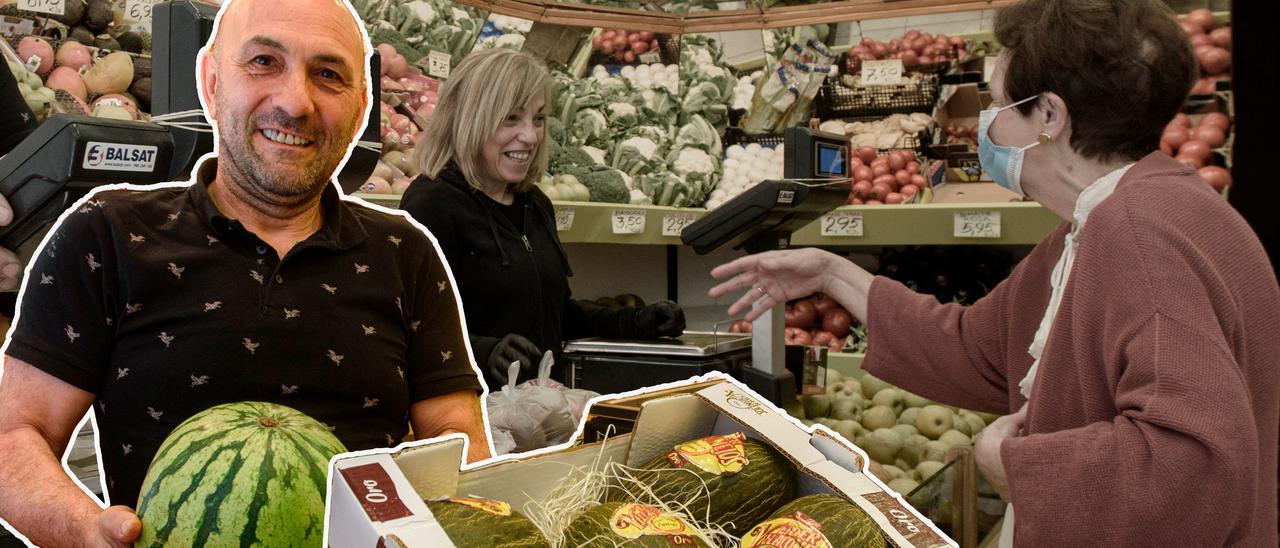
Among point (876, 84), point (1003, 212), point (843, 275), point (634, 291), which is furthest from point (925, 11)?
point (843, 275)

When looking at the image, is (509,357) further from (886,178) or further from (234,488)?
(886,178)

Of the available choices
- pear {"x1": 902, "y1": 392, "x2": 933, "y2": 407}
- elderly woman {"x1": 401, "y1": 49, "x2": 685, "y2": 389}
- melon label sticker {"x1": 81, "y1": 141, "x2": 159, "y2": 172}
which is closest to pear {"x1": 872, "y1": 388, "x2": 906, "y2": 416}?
pear {"x1": 902, "y1": 392, "x2": 933, "y2": 407}

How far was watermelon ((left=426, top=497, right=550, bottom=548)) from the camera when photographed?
0.76 meters

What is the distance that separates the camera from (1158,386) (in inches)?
47.3

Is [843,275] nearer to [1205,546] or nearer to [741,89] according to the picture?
[1205,546]

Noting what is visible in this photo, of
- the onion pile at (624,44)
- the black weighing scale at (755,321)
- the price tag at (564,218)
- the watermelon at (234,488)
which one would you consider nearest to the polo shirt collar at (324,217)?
the watermelon at (234,488)

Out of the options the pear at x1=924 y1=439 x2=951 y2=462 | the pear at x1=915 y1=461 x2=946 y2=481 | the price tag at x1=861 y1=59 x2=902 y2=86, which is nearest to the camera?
the pear at x1=915 y1=461 x2=946 y2=481

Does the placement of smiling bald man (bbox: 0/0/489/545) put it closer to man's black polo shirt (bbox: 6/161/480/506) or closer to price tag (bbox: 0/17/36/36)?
man's black polo shirt (bbox: 6/161/480/506)

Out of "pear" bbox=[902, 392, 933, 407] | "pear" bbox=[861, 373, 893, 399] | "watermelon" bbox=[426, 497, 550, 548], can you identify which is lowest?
"pear" bbox=[902, 392, 933, 407]

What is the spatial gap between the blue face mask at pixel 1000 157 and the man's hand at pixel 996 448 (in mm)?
430

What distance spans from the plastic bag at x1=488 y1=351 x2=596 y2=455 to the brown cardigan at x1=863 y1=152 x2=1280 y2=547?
0.69m

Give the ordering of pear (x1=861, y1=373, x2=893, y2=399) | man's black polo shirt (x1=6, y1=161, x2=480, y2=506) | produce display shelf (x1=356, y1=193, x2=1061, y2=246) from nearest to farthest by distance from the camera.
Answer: man's black polo shirt (x1=6, y1=161, x2=480, y2=506) → pear (x1=861, y1=373, x2=893, y2=399) → produce display shelf (x1=356, y1=193, x2=1061, y2=246)

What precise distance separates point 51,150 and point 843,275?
1.52 metres

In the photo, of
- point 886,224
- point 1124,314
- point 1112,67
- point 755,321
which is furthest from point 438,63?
point 1124,314
